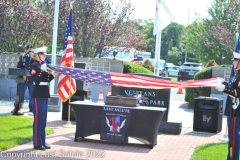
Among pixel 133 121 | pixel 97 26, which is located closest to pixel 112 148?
pixel 133 121

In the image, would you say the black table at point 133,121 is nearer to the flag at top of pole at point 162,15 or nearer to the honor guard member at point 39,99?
the honor guard member at point 39,99

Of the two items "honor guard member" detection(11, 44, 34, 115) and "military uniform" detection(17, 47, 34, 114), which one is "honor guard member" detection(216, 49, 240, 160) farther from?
"military uniform" detection(17, 47, 34, 114)

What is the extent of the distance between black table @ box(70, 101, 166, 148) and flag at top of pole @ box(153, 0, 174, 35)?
15.7ft

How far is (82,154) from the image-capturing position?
9.83 metres

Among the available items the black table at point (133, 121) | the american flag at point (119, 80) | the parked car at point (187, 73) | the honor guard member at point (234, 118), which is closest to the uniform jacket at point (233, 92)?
the honor guard member at point (234, 118)

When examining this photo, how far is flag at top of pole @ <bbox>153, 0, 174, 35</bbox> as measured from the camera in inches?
594

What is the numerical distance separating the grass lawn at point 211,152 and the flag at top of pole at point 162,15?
4.85m

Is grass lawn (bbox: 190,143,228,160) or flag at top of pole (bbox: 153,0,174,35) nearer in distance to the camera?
grass lawn (bbox: 190,143,228,160)

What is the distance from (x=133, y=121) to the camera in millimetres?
10758

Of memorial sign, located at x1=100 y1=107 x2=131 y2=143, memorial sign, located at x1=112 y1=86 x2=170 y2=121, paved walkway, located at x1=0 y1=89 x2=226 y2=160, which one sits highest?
memorial sign, located at x1=112 y1=86 x2=170 y2=121

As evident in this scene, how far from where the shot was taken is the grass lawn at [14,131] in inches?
412

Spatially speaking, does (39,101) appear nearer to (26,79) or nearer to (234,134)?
(234,134)

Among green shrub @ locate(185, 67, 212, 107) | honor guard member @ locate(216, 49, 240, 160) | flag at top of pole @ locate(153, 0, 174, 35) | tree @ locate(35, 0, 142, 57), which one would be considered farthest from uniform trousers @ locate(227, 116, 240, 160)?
tree @ locate(35, 0, 142, 57)

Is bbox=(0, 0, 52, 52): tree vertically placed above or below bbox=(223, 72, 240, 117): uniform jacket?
above
